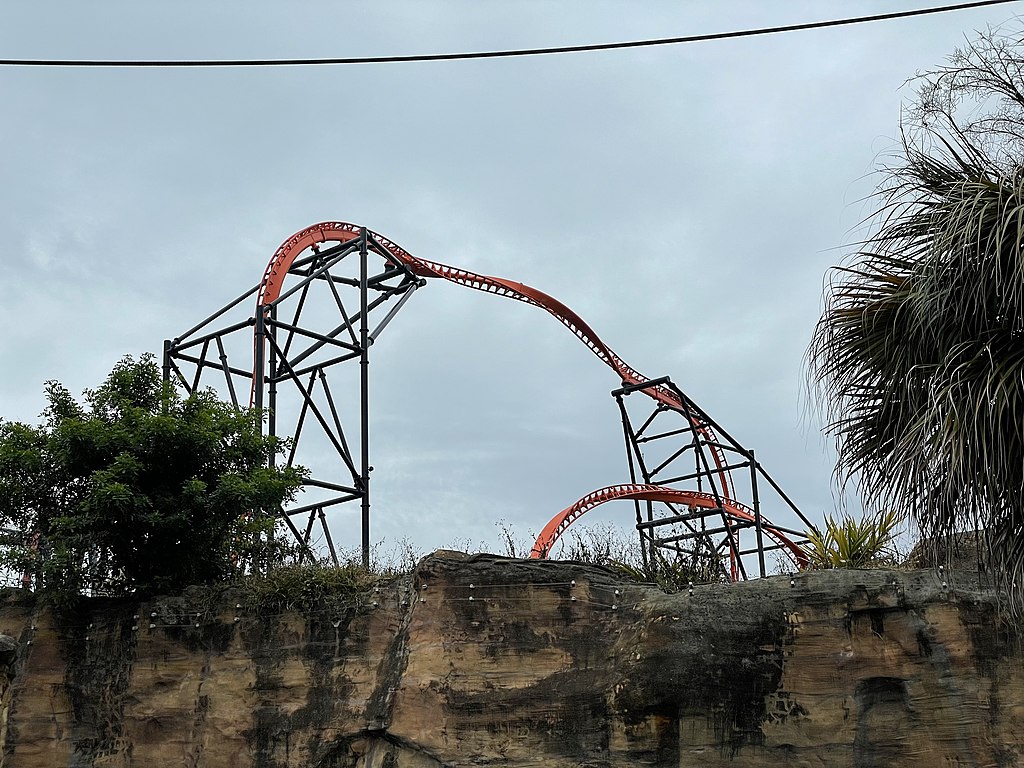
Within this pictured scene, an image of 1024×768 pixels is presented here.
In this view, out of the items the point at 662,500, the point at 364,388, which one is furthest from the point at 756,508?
the point at 364,388

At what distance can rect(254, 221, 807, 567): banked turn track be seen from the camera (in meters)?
19.6

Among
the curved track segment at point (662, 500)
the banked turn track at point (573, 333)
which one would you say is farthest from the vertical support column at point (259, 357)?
the curved track segment at point (662, 500)

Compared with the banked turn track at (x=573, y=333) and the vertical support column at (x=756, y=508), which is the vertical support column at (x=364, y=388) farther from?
the vertical support column at (x=756, y=508)

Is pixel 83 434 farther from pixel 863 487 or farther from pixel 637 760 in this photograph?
pixel 863 487

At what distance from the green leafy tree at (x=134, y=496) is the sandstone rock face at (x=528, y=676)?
581mm

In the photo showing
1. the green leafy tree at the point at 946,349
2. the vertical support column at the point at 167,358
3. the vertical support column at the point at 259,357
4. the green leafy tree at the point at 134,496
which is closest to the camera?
the green leafy tree at the point at 946,349

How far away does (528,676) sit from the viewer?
11883mm

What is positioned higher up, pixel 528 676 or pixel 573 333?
pixel 573 333

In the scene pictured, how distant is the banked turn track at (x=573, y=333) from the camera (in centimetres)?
1961

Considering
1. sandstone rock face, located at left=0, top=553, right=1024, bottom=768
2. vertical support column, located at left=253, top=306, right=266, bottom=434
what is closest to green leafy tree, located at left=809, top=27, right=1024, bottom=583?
sandstone rock face, located at left=0, top=553, right=1024, bottom=768

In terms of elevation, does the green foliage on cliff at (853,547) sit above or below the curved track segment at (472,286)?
below

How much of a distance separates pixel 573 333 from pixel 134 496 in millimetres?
14556

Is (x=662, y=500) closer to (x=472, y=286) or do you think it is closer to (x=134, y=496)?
(x=472, y=286)

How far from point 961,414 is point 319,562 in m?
8.02
